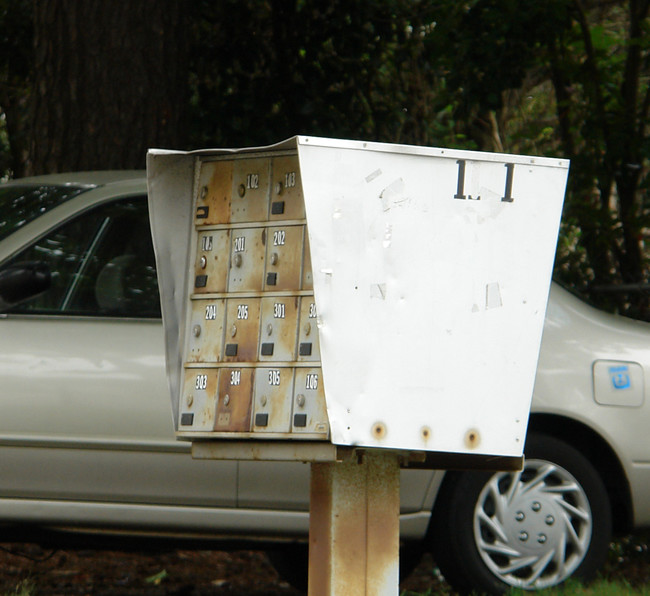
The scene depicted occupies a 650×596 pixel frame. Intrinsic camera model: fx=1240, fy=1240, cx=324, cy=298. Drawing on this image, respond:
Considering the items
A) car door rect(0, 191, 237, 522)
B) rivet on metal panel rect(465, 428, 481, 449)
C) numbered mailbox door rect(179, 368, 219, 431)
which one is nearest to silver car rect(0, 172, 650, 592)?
car door rect(0, 191, 237, 522)

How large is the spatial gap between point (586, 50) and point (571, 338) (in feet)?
12.0

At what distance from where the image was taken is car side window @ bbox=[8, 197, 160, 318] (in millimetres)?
4812

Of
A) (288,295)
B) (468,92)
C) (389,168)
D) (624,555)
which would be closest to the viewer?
(389,168)

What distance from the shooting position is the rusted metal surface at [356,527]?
10.0ft

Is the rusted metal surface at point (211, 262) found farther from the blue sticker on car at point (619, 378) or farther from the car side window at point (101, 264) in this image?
the blue sticker on car at point (619, 378)

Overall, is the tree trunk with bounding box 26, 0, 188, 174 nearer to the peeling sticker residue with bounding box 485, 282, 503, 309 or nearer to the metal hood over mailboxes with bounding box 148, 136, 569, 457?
the metal hood over mailboxes with bounding box 148, 136, 569, 457

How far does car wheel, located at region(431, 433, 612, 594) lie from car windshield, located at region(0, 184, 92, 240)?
1927 mm

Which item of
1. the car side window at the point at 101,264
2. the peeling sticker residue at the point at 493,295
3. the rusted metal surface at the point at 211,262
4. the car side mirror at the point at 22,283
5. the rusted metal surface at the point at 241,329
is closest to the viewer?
the peeling sticker residue at the point at 493,295

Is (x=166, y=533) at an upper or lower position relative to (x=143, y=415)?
lower

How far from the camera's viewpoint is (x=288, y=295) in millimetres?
3150

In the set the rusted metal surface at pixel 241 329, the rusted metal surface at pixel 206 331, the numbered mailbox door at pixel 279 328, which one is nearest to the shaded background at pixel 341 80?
the rusted metal surface at pixel 206 331

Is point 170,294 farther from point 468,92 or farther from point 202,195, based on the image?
point 468,92

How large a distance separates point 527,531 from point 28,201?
2431mm

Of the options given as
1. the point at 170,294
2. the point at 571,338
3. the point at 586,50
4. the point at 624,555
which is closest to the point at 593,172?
the point at 586,50
